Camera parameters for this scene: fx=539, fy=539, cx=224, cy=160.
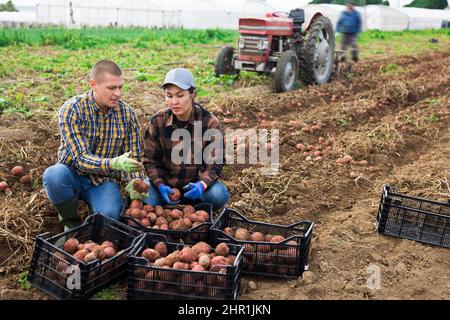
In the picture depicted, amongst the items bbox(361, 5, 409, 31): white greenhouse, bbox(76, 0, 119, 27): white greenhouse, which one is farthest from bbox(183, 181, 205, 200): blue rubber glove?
bbox(361, 5, 409, 31): white greenhouse

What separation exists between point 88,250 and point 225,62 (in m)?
7.64

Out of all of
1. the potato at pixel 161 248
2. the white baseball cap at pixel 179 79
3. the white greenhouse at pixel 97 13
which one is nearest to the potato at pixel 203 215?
the potato at pixel 161 248

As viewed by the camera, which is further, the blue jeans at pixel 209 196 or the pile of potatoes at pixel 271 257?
the blue jeans at pixel 209 196

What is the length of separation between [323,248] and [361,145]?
279 cm

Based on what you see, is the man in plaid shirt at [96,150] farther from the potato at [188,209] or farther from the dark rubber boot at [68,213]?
the potato at [188,209]

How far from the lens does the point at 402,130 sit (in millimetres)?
7445

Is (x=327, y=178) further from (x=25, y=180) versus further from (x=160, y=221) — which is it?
(x=25, y=180)

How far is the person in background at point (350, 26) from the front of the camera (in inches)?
447

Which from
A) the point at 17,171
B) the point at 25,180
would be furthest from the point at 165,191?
the point at 17,171

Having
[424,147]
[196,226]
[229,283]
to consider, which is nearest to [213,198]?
[196,226]

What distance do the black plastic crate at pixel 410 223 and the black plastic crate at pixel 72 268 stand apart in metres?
1.98

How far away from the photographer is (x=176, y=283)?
316 cm

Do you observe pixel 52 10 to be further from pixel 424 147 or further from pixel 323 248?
pixel 323 248

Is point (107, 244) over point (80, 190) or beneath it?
beneath
